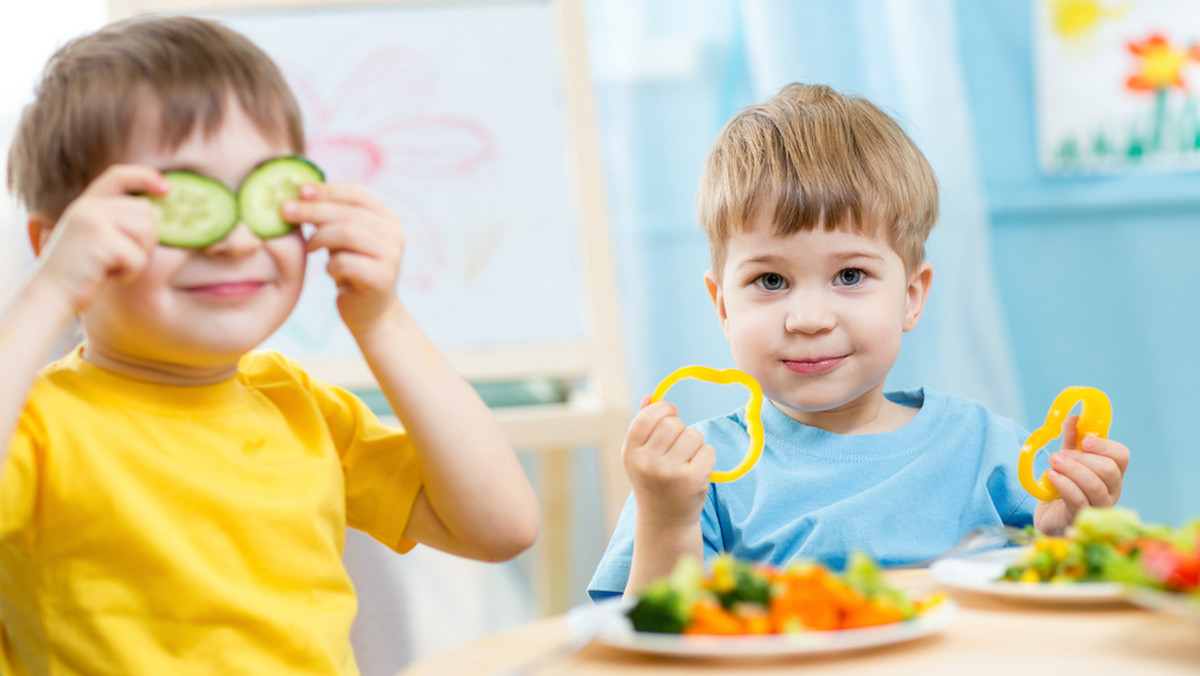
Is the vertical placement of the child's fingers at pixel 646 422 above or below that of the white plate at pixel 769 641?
above

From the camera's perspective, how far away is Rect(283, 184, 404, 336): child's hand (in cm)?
76

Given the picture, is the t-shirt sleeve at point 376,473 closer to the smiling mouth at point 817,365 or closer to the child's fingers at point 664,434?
the child's fingers at point 664,434

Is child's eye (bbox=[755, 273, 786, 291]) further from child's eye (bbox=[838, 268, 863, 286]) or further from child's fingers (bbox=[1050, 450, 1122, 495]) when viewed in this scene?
child's fingers (bbox=[1050, 450, 1122, 495])

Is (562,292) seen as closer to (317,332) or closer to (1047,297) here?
(317,332)

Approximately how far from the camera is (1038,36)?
242 centimetres

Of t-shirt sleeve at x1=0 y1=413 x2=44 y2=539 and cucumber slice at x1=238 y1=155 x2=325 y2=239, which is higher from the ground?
cucumber slice at x1=238 y1=155 x2=325 y2=239

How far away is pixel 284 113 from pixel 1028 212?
2.06 metres

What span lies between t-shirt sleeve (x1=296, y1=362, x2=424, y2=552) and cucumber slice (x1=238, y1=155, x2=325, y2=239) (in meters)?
0.21

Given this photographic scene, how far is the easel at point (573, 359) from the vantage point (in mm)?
1766

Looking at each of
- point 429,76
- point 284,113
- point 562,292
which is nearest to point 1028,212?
point 562,292

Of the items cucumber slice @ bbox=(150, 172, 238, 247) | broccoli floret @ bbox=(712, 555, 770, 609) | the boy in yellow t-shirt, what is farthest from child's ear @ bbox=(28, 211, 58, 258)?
broccoli floret @ bbox=(712, 555, 770, 609)

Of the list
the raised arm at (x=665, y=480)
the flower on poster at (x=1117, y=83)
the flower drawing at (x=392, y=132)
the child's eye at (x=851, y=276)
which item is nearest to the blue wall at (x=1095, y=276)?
the flower on poster at (x=1117, y=83)

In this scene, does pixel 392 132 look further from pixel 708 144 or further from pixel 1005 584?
pixel 1005 584

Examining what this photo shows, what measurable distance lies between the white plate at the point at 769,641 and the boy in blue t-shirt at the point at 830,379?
408mm
